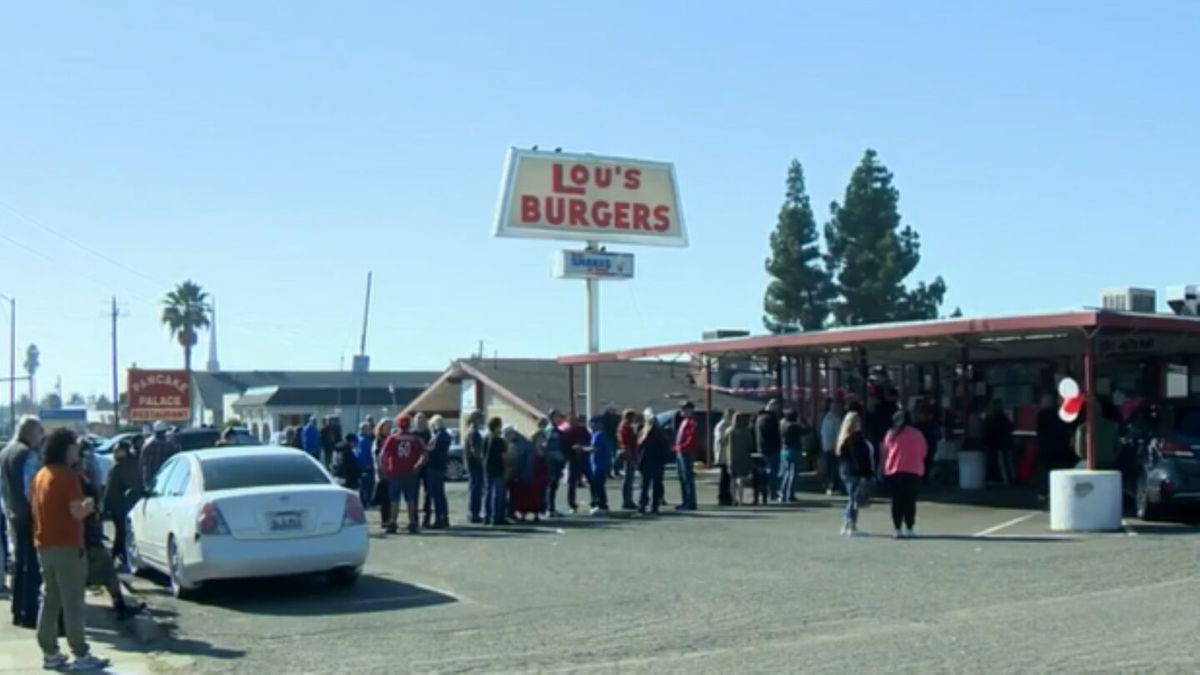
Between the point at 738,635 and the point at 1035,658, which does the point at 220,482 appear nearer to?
the point at 738,635

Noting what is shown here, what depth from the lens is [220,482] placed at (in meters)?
14.1

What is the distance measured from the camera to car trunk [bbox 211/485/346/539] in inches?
533

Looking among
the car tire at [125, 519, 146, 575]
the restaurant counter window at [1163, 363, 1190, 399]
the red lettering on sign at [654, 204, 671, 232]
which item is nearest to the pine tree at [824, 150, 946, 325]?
the red lettering on sign at [654, 204, 671, 232]

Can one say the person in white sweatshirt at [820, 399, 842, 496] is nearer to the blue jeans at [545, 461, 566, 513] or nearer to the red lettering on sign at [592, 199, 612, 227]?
the blue jeans at [545, 461, 566, 513]

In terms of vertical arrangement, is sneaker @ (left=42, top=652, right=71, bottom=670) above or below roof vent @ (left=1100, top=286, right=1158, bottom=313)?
below

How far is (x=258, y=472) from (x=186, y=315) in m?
81.6

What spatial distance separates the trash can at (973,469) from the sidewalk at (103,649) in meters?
17.0

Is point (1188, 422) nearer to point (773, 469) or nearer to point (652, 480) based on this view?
point (773, 469)

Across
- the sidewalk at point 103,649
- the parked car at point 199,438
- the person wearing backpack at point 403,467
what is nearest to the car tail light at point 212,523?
the sidewalk at point 103,649

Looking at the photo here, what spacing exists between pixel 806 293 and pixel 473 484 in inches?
1765

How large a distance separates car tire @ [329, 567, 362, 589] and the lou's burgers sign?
36896 millimetres

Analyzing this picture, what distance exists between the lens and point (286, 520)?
1365 centimetres

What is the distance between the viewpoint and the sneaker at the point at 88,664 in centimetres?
1046

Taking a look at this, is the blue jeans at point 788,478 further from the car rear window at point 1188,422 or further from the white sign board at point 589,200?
the white sign board at point 589,200
